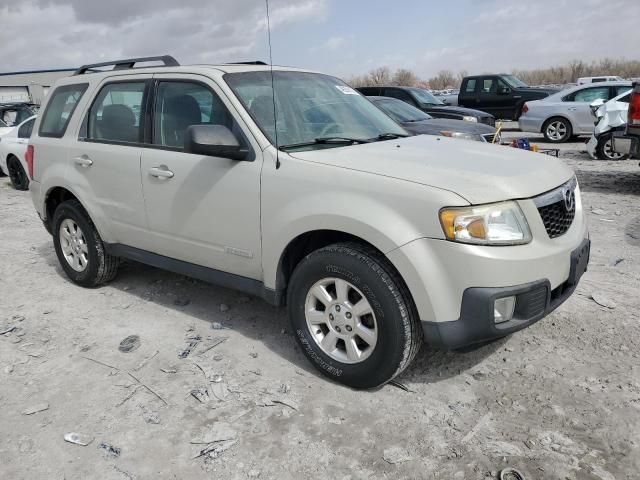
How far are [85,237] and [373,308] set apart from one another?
2.99 meters

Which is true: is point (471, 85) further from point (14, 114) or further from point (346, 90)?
point (346, 90)

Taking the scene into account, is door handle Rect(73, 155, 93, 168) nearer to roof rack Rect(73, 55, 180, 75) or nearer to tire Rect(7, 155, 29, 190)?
roof rack Rect(73, 55, 180, 75)

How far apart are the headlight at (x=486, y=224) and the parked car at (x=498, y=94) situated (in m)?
16.3

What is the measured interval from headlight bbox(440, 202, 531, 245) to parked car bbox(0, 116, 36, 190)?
984cm

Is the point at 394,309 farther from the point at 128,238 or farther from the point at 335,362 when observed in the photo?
the point at 128,238

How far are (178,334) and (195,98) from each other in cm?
171

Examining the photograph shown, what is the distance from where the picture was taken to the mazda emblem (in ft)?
10.2

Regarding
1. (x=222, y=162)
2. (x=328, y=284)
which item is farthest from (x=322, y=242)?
(x=222, y=162)

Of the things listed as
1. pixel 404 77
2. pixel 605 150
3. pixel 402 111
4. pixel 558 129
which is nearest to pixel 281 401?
pixel 402 111

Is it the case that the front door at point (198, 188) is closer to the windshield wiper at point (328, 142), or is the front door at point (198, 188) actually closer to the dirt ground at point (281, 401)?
the windshield wiper at point (328, 142)

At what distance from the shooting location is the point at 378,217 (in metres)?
2.80

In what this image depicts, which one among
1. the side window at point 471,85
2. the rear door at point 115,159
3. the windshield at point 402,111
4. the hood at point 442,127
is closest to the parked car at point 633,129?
the hood at point 442,127

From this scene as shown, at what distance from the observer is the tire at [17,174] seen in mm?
10438

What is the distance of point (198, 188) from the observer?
3615mm
